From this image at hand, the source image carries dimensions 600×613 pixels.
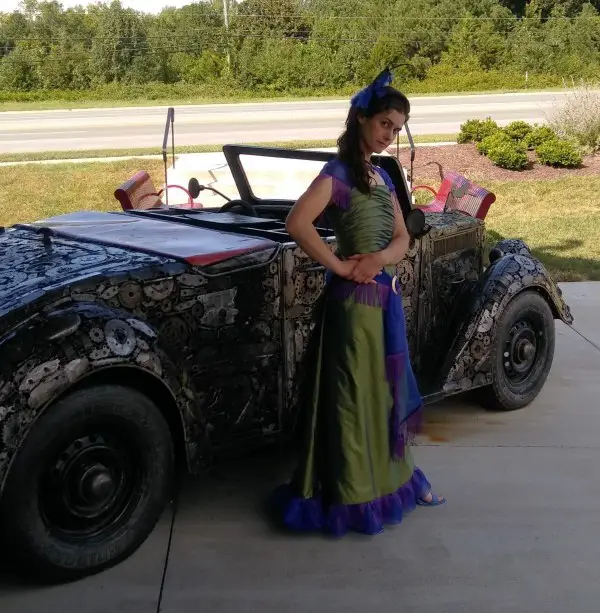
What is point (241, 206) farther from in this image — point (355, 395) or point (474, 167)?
point (474, 167)

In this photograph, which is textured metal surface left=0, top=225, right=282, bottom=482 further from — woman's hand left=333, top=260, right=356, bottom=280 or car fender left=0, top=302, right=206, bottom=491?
woman's hand left=333, top=260, right=356, bottom=280

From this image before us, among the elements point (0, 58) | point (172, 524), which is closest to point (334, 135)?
point (172, 524)

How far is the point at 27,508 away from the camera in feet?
8.52

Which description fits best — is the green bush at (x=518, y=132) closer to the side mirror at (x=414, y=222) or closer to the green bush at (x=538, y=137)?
the green bush at (x=538, y=137)

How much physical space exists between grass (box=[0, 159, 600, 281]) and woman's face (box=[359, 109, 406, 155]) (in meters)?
5.52

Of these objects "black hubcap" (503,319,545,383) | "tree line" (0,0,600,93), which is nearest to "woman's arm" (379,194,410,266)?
"black hubcap" (503,319,545,383)

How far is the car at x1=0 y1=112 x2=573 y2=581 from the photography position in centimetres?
259

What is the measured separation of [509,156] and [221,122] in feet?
29.9

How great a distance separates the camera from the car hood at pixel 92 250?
112 inches

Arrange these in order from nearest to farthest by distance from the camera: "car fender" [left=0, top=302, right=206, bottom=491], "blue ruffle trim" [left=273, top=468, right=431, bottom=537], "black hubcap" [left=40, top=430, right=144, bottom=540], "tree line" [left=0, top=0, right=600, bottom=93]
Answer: "car fender" [left=0, top=302, right=206, bottom=491] → "black hubcap" [left=40, top=430, right=144, bottom=540] → "blue ruffle trim" [left=273, top=468, right=431, bottom=537] → "tree line" [left=0, top=0, right=600, bottom=93]

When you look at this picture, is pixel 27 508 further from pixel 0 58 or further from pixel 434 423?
pixel 0 58

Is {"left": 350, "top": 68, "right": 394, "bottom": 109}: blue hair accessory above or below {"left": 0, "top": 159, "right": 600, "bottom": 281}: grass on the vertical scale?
above

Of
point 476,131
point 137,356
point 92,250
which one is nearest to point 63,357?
point 137,356

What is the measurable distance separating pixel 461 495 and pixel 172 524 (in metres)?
1.23
